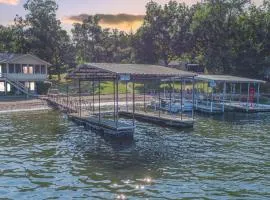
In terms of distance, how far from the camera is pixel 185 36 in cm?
9444

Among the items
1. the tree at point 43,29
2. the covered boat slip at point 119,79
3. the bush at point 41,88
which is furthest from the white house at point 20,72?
the covered boat slip at point 119,79

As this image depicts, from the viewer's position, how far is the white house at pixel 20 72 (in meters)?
68.1

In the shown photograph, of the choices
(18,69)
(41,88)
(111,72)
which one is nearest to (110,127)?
(111,72)

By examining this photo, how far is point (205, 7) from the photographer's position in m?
89.8

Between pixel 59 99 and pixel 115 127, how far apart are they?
89.5ft

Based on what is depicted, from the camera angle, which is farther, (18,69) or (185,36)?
(185,36)

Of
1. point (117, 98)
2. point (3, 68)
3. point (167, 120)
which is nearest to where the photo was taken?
point (117, 98)

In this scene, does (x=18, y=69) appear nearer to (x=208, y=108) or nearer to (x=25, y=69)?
(x=25, y=69)

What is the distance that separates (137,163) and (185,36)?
73.7 metres

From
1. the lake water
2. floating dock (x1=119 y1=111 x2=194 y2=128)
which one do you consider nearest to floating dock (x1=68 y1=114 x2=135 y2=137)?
the lake water

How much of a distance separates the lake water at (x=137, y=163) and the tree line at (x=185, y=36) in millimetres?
46477

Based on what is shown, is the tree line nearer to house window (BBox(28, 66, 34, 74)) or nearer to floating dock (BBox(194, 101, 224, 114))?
house window (BBox(28, 66, 34, 74))

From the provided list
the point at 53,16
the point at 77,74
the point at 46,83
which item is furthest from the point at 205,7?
the point at 77,74

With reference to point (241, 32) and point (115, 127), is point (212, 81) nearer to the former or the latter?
point (115, 127)
